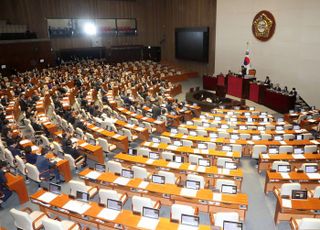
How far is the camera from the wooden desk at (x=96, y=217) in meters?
7.15

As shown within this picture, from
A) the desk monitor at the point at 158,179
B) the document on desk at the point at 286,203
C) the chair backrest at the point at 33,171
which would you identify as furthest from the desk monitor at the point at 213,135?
the chair backrest at the point at 33,171

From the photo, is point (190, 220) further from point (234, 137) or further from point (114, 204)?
point (234, 137)

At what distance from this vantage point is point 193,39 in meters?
33.5

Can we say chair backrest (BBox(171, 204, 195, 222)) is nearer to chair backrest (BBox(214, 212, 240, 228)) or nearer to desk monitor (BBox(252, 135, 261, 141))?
chair backrest (BBox(214, 212, 240, 228))

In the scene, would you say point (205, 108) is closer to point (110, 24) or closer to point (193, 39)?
point (193, 39)

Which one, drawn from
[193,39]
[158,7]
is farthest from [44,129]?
[158,7]

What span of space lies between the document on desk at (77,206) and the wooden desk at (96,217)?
0.08 metres

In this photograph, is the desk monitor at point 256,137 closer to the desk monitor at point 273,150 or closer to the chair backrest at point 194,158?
the desk monitor at point 273,150

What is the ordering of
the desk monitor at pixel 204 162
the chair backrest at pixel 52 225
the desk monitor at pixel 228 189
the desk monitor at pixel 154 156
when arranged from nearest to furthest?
the chair backrest at pixel 52 225
the desk monitor at pixel 228 189
the desk monitor at pixel 204 162
the desk monitor at pixel 154 156

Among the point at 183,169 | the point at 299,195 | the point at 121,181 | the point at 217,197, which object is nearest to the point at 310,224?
the point at 299,195

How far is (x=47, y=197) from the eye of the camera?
8500 mm

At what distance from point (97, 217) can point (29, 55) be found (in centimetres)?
2776

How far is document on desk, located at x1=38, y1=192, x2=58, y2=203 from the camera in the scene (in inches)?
329

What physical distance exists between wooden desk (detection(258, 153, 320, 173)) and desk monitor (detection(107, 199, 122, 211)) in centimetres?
629
